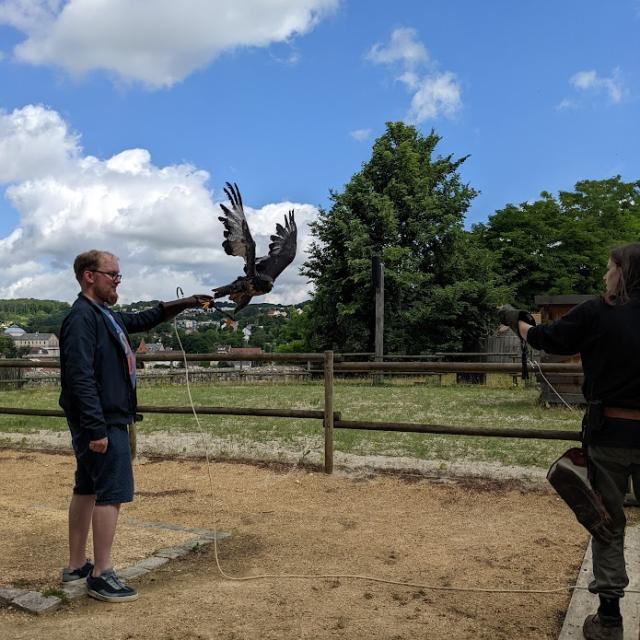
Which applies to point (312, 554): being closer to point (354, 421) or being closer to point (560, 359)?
point (354, 421)

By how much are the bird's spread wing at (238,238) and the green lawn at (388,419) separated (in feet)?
15.4

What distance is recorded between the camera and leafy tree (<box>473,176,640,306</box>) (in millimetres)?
29266

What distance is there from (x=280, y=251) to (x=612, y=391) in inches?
76.7

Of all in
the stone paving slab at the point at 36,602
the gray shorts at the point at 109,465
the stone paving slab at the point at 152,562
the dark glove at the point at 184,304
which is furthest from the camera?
the stone paving slab at the point at 152,562

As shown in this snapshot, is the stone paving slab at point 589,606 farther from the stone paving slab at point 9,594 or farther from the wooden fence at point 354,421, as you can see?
the stone paving slab at point 9,594

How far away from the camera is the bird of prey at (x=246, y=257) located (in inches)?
142

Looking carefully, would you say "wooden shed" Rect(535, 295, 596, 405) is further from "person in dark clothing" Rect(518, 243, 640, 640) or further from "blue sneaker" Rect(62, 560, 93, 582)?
"blue sneaker" Rect(62, 560, 93, 582)

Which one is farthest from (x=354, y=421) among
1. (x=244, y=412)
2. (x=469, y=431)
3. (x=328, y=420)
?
(x=244, y=412)

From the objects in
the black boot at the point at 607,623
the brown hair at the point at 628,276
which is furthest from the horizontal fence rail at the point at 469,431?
the brown hair at the point at 628,276

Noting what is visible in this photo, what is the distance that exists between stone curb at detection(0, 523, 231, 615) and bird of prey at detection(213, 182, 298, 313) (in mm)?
1621

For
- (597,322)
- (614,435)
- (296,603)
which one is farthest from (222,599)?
(597,322)

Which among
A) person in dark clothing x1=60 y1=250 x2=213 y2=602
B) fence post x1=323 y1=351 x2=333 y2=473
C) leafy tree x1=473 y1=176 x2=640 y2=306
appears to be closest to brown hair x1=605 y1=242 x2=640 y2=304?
person in dark clothing x1=60 y1=250 x2=213 y2=602

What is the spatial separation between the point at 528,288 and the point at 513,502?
25.6 m

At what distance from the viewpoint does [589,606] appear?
331 cm
